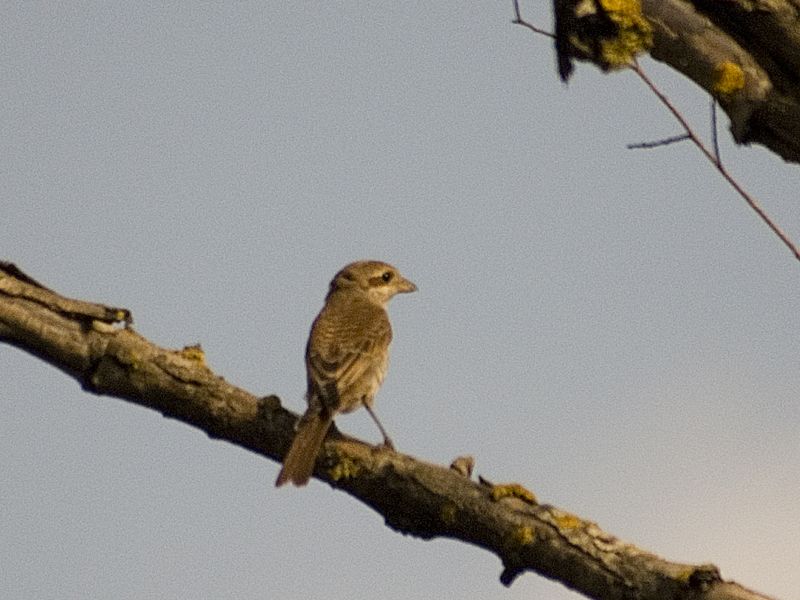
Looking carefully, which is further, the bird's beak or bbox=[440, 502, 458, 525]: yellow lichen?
the bird's beak

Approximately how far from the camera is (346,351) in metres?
9.00

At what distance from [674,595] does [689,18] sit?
83.2 inches

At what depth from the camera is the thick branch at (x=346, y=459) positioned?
17.0ft

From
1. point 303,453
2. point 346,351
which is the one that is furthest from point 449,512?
point 346,351

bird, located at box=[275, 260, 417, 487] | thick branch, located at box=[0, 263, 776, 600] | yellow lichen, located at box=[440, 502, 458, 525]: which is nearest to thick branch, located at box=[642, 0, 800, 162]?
thick branch, located at box=[0, 263, 776, 600]

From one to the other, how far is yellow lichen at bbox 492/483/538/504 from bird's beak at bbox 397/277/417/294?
223 inches

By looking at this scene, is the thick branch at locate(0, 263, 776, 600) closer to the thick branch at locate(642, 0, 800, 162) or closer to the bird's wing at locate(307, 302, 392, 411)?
the thick branch at locate(642, 0, 800, 162)

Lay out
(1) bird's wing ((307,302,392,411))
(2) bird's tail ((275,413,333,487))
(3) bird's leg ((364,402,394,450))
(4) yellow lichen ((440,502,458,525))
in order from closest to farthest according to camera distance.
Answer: (4) yellow lichen ((440,502,458,525)) → (2) bird's tail ((275,413,333,487)) → (3) bird's leg ((364,402,394,450)) → (1) bird's wing ((307,302,392,411))

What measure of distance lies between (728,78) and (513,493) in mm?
2273

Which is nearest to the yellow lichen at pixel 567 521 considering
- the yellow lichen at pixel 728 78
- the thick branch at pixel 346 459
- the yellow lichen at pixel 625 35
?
the thick branch at pixel 346 459

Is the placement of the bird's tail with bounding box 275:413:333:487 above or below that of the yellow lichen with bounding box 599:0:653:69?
below

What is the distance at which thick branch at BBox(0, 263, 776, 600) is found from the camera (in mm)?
5191

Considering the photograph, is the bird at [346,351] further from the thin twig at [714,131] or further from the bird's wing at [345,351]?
the thin twig at [714,131]

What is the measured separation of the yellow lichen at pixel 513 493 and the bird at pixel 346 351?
3.53 feet
